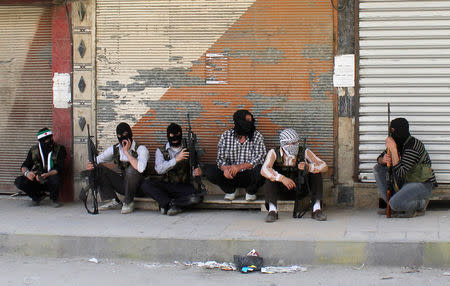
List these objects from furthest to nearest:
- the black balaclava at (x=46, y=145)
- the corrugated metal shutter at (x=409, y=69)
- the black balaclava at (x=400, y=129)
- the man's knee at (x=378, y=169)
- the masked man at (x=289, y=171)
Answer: the black balaclava at (x=46, y=145) < the corrugated metal shutter at (x=409, y=69) < the man's knee at (x=378, y=169) < the masked man at (x=289, y=171) < the black balaclava at (x=400, y=129)

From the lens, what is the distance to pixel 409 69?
7746 millimetres

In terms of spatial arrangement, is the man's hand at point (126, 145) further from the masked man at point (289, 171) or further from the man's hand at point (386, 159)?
the man's hand at point (386, 159)

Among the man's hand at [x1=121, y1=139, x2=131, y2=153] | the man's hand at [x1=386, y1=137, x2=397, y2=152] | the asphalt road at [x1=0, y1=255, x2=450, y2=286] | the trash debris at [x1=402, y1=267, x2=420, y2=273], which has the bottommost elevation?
the asphalt road at [x1=0, y1=255, x2=450, y2=286]

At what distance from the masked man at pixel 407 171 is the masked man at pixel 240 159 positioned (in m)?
1.60

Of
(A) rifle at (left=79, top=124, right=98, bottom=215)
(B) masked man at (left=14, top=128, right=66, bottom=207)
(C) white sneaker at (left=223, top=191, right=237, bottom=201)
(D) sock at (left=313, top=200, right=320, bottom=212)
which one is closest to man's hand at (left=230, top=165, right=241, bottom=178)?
(C) white sneaker at (left=223, top=191, right=237, bottom=201)

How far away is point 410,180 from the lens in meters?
7.16

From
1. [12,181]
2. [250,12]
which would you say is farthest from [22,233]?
[250,12]

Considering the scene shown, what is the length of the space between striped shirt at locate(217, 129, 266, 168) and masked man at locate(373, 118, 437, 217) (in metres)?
1.58

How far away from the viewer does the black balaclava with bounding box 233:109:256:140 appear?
7840 millimetres

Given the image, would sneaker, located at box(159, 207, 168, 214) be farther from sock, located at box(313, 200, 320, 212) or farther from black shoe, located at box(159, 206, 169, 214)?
sock, located at box(313, 200, 320, 212)

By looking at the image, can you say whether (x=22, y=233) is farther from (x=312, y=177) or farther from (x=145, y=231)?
(x=312, y=177)

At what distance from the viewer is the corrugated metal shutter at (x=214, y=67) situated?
810 centimetres

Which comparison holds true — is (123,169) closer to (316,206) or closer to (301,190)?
(301,190)

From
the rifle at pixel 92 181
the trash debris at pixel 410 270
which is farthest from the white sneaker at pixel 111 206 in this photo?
the trash debris at pixel 410 270
